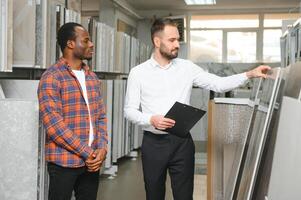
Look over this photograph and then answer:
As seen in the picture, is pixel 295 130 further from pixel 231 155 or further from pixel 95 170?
pixel 231 155

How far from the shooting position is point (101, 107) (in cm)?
215

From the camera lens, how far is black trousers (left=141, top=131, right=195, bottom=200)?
222cm

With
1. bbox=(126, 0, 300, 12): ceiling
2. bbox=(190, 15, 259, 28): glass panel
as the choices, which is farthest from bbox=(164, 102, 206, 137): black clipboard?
bbox=(190, 15, 259, 28): glass panel

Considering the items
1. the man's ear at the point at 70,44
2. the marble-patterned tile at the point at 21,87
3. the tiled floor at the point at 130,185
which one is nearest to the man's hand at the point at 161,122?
the man's ear at the point at 70,44

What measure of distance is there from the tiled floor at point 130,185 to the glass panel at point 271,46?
444 cm

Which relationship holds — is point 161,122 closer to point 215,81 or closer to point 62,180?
point 215,81

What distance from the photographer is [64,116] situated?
1957mm

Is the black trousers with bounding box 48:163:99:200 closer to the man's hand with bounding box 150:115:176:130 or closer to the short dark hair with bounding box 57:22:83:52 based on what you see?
the man's hand with bounding box 150:115:176:130

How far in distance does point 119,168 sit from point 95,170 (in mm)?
3213

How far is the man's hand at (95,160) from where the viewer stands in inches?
77.4

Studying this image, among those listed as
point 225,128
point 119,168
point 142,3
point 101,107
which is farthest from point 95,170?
point 142,3

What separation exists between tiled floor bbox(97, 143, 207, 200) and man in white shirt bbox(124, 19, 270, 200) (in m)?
1.55

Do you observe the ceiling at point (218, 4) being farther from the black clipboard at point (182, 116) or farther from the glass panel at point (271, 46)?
the black clipboard at point (182, 116)

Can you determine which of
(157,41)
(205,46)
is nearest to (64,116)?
(157,41)
